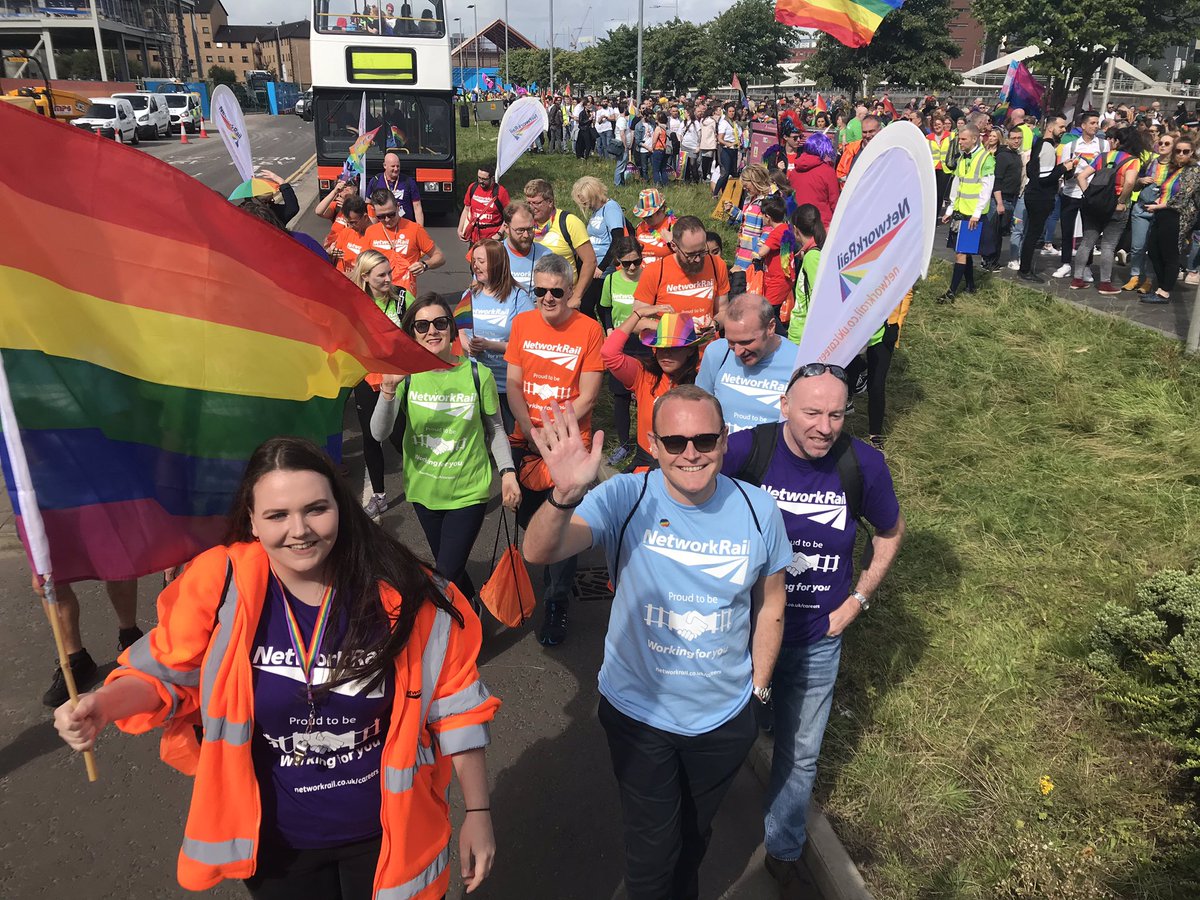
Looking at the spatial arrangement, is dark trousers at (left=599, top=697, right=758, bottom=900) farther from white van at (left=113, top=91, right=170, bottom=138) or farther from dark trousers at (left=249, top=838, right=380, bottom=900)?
white van at (left=113, top=91, right=170, bottom=138)

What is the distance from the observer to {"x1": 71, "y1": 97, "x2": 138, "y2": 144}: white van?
33719 mm

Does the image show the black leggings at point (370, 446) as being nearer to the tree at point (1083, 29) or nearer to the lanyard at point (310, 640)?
the lanyard at point (310, 640)

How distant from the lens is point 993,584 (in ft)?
17.4

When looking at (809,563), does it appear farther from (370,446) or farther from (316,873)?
(370,446)

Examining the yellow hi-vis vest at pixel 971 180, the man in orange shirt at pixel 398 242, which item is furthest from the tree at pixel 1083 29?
the man in orange shirt at pixel 398 242

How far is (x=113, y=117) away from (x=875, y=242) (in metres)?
39.7

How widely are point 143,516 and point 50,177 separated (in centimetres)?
95

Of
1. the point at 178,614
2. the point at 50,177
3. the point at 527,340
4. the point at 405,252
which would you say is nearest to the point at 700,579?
the point at 178,614

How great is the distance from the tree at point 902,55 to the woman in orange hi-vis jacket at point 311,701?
44476 mm

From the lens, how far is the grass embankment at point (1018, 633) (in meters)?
3.46

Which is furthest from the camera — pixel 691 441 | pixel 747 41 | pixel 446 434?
pixel 747 41

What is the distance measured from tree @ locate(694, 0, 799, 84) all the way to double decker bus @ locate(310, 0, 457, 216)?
40.7 metres

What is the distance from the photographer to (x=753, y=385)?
163 inches

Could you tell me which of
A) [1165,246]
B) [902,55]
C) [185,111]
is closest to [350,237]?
[1165,246]
